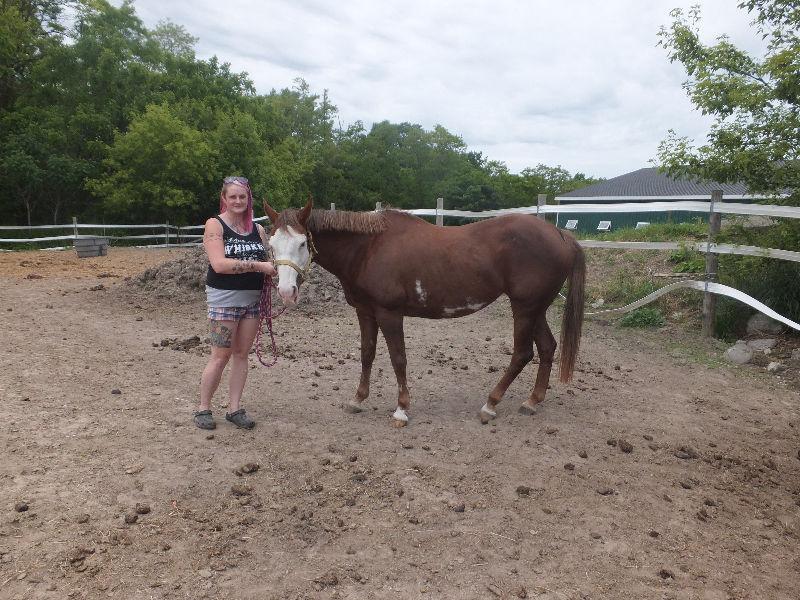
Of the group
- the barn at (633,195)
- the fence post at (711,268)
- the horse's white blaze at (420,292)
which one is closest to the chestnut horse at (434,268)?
the horse's white blaze at (420,292)

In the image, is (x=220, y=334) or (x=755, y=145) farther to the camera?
(x=755, y=145)

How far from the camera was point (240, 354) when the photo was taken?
3756 mm

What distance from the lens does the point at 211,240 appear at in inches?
132

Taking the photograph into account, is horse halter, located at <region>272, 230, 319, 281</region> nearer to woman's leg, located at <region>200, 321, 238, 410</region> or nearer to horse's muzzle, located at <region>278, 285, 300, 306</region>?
horse's muzzle, located at <region>278, 285, 300, 306</region>

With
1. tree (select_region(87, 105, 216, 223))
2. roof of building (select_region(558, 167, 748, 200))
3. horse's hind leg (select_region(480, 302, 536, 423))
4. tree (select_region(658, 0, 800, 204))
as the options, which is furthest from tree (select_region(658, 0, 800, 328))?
roof of building (select_region(558, 167, 748, 200))

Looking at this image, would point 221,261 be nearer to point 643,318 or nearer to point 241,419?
point 241,419

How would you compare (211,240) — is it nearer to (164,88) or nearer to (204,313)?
(204,313)

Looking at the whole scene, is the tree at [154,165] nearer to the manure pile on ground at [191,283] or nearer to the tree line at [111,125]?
the tree line at [111,125]

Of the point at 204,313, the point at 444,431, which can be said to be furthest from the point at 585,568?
the point at 204,313

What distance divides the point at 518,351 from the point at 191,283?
6533 mm

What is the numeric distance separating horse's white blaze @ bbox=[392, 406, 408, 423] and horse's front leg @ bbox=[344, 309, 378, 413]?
35 centimetres

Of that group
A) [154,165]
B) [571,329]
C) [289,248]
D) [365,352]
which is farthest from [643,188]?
[289,248]

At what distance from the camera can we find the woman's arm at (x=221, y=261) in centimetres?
333

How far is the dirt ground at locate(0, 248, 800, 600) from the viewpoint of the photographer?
2236 mm
